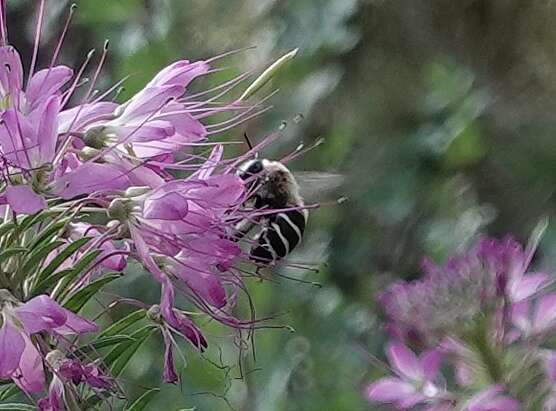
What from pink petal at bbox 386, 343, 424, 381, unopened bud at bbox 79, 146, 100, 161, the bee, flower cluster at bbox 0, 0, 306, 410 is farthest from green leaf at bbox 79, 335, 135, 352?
pink petal at bbox 386, 343, 424, 381

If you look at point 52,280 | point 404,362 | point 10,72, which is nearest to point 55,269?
point 52,280

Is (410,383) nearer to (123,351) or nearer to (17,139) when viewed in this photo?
(123,351)

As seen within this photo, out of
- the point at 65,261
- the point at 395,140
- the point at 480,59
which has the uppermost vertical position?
the point at 65,261

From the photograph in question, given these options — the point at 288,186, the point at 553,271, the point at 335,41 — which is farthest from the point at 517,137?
the point at 288,186

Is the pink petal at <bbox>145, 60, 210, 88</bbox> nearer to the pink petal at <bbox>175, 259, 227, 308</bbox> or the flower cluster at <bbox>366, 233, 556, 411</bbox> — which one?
the pink petal at <bbox>175, 259, 227, 308</bbox>

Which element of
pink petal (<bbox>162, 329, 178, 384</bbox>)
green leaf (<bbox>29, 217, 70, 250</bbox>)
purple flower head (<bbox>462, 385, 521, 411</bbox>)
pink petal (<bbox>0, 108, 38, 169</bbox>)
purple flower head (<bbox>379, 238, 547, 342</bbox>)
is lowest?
purple flower head (<bbox>462, 385, 521, 411</bbox>)

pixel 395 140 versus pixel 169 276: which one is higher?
pixel 169 276

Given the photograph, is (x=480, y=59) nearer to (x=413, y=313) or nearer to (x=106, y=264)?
(x=413, y=313)

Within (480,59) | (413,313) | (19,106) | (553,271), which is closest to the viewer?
(19,106)
